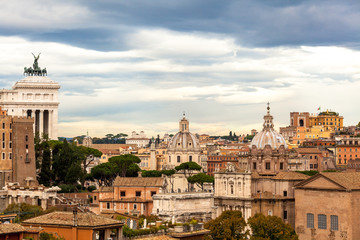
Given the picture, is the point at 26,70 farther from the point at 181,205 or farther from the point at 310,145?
the point at 310,145

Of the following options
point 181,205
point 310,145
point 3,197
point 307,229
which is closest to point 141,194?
point 181,205

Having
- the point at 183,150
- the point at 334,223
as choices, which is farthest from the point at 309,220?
the point at 183,150

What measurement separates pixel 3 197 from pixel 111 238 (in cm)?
4697

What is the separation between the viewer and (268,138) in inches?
4503

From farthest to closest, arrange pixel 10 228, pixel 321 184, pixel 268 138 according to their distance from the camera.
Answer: pixel 268 138 < pixel 321 184 < pixel 10 228

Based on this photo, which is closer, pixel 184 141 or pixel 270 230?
pixel 270 230

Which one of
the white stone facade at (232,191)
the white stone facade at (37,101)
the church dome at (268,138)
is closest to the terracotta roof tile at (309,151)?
the church dome at (268,138)

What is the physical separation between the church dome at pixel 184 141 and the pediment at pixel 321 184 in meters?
104

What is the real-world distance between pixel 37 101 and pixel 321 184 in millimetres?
70443

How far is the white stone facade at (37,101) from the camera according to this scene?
13875 centimetres

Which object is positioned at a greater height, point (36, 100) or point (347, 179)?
point (36, 100)

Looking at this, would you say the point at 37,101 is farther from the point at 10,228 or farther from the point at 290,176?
the point at 10,228

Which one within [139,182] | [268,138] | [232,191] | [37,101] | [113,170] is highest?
[37,101]

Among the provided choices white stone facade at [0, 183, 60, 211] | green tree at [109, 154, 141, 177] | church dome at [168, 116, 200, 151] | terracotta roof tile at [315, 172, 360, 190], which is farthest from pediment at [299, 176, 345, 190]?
church dome at [168, 116, 200, 151]
